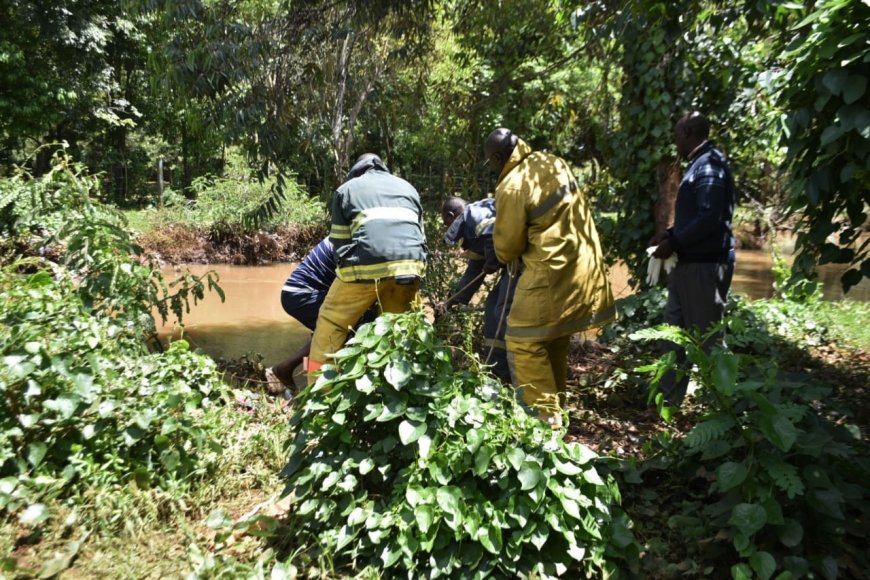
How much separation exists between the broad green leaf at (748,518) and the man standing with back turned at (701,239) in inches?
66.8

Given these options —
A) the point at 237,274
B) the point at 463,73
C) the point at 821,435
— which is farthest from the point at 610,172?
the point at 237,274

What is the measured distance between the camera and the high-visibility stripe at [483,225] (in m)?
4.37

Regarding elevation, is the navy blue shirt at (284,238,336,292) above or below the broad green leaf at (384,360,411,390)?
→ above

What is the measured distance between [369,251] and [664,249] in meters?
1.77

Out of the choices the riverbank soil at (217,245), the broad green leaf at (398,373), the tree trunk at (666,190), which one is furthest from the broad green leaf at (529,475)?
the riverbank soil at (217,245)

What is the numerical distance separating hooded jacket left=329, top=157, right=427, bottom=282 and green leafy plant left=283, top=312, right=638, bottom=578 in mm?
1328

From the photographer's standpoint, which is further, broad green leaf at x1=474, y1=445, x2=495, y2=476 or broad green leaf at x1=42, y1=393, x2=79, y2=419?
broad green leaf at x1=42, y1=393, x2=79, y2=419

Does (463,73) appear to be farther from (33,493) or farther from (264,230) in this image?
(33,493)

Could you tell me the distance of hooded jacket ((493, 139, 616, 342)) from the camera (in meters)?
3.53

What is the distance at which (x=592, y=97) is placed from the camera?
785cm

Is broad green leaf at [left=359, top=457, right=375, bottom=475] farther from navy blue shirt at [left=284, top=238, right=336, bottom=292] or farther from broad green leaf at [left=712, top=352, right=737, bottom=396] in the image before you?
navy blue shirt at [left=284, top=238, right=336, bottom=292]

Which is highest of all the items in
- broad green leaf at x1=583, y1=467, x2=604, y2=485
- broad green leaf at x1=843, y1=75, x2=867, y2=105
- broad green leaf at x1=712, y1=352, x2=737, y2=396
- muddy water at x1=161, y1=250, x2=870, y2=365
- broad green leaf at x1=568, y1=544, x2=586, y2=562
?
broad green leaf at x1=843, y1=75, x2=867, y2=105

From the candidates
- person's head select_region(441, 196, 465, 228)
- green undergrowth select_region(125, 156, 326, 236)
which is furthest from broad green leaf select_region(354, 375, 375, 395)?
green undergrowth select_region(125, 156, 326, 236)

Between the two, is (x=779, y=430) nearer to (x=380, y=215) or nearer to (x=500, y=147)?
(x=500, y=147)
